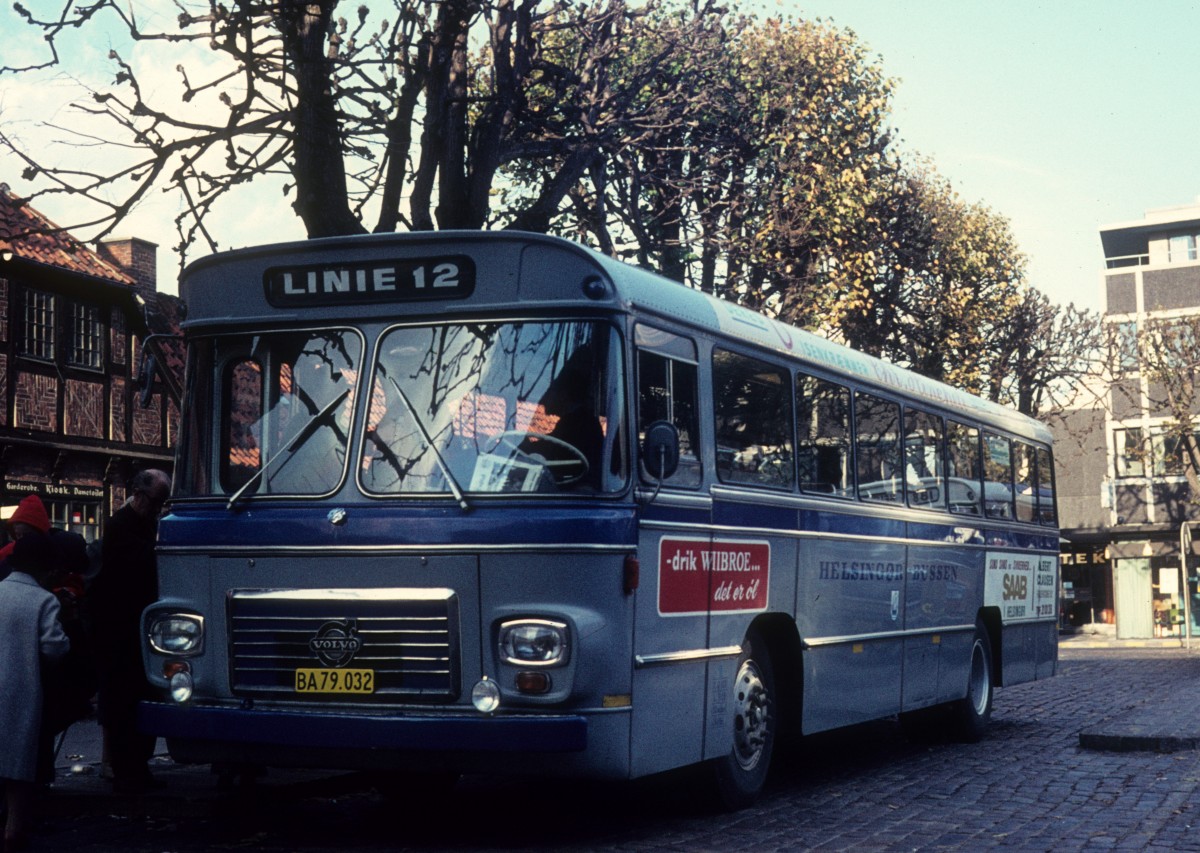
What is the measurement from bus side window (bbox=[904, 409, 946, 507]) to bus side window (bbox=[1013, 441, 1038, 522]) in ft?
9.79

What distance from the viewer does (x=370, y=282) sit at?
910cm

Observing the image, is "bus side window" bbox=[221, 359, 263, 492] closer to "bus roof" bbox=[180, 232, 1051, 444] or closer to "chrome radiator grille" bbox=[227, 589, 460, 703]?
"bus roof" bbox=[180, 232, 1051, 444]

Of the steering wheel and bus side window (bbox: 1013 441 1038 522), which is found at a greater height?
bus side window (bbox: 1013 441 1038 522)

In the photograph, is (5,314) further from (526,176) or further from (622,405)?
(622,405)

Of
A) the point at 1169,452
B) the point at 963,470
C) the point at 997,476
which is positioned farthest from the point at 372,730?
the point at 1169,452

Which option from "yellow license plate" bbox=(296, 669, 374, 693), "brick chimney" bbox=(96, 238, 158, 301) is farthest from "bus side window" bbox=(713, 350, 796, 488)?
"brick chimney" bbox=(96, 238, 158, 301)

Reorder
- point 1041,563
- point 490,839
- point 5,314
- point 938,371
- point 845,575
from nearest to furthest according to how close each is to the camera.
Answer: point 490,839 → point 845,575 → point 1041,563 → point 5,314 → point 938,371

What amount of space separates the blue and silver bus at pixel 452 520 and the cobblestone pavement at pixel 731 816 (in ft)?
1.73

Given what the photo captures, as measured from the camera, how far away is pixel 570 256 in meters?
8.91

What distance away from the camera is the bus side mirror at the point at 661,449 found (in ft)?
28.8

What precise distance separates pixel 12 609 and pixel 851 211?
25246mm

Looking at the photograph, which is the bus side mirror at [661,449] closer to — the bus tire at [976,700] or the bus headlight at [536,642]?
the bus headlight at [536,642]

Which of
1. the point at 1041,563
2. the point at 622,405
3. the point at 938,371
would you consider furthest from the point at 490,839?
the point at 938,371

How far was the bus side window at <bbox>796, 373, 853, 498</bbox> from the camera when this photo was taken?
38.3ft
